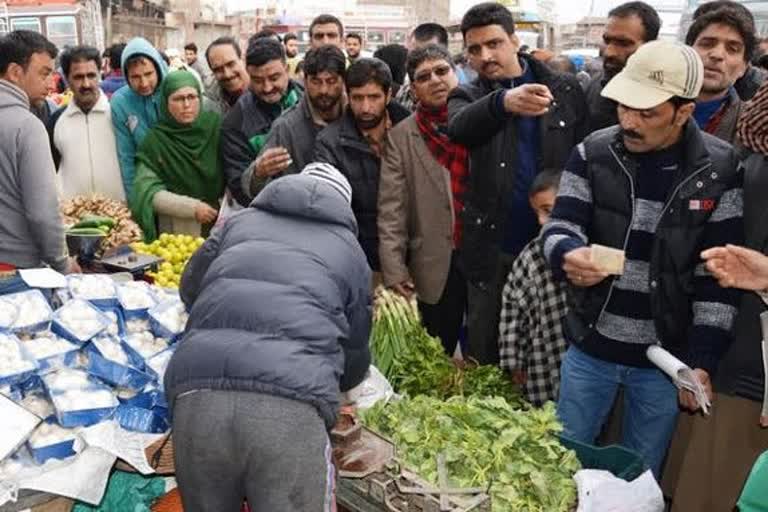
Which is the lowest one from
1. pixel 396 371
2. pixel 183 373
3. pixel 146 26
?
pixel 396 371

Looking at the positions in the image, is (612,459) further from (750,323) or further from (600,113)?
(600,113)

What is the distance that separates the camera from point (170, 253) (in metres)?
3.67

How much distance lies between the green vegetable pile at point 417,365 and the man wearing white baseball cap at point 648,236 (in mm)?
643

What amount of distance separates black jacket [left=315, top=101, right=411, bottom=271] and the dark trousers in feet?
1.28

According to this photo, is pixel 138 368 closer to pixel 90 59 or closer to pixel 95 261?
pixel 95 261

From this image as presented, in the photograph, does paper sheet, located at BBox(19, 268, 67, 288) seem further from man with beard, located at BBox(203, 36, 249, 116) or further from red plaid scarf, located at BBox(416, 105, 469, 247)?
man with beard, located at BBox(203, 36, 249, 116)

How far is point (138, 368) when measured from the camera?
8.18 feet

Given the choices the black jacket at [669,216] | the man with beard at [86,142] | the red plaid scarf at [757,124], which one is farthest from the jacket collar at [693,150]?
the man with beard at [86,142]

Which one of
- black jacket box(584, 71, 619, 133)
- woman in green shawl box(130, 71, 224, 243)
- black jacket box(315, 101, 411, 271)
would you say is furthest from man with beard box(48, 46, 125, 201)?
black jacket box(584, 71, 619, 133)

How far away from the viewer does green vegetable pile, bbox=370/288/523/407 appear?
10.7 feet

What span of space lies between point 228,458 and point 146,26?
30303mm

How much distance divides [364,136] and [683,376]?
1973 millimetres

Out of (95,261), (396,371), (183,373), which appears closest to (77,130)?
(95,261)

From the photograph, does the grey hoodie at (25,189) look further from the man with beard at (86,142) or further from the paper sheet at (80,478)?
the paper sheet at (80,478)
